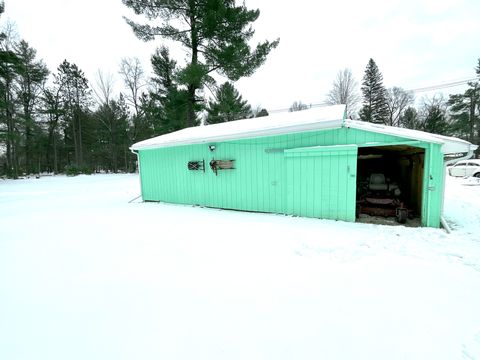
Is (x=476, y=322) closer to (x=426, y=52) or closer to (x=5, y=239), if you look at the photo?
(x=5, y=239)

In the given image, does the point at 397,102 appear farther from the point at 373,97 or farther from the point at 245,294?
the point at 245,294

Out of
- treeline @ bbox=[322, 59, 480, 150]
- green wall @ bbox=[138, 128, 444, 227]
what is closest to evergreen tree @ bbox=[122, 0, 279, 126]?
green wall @ bbox=[138, 128, 444, 227]

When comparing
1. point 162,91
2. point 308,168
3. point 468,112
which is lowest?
point 308,168

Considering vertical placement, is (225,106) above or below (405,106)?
below

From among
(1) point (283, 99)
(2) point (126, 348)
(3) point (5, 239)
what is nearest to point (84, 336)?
(2) point (126, 348)

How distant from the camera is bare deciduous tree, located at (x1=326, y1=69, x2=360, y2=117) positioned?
2358 cm

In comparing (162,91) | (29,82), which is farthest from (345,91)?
(29,82)

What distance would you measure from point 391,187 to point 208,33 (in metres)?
11.3

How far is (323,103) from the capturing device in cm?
2377

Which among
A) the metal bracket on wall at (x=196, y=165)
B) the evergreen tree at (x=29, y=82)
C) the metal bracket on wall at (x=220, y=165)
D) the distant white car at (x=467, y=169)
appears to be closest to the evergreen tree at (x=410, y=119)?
the distant white car at (x=467, y=169)

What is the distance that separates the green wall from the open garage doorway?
789mm

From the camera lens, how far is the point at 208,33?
1141cm

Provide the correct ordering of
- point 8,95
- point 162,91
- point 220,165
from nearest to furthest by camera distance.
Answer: point 220,165 → point 8,95 → point 162,91

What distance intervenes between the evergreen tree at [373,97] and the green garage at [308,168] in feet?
65.9
